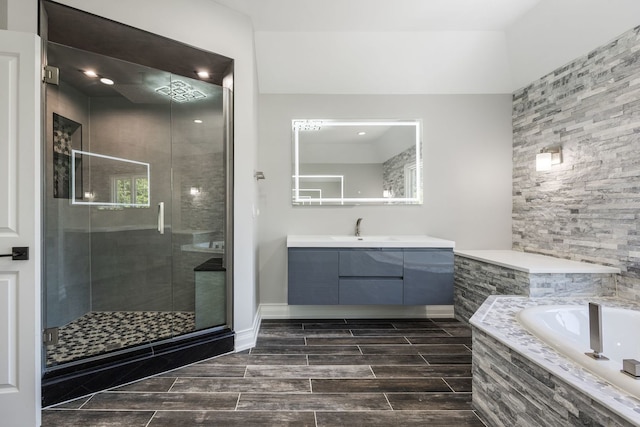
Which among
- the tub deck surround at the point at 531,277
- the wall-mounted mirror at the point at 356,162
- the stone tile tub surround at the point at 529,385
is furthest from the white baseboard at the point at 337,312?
the stone tile tub surround at the point at 529,385

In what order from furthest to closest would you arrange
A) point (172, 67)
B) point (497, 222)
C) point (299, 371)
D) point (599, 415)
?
point (497, 222), point (172, 67), point (299, 371), point (599, 415)

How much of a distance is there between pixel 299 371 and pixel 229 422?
64 centimetres

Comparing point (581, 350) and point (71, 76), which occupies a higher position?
point (71, 76)

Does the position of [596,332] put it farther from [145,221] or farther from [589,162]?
[145,221]

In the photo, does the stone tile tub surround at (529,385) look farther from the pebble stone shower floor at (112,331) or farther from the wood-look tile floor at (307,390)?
the pebble stone shower floor at (112,331)

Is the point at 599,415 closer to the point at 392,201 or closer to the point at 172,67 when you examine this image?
the point at 392,201

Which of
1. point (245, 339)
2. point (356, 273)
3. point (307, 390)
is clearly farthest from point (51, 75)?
point (356, 273)

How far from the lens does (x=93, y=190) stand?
8.47 ft

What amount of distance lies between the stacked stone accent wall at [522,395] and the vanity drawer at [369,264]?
A: 1156mm

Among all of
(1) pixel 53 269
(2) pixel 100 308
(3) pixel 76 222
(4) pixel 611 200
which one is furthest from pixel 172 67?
(4) pixel 611 200

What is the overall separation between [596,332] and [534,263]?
1.35m

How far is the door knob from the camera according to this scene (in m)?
1.62

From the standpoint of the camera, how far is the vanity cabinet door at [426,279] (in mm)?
2904

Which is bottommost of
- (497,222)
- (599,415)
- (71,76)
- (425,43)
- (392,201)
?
(599,415)
